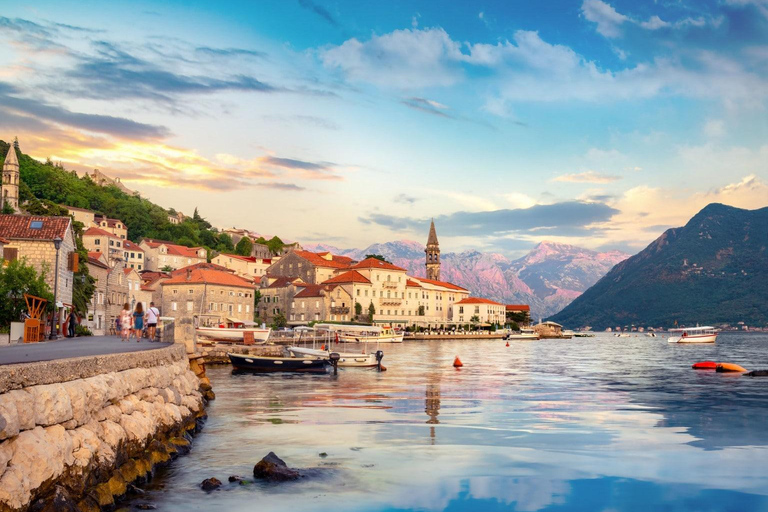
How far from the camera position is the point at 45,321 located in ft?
119

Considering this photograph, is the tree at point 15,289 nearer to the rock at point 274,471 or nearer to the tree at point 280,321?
the rock at point 274,471

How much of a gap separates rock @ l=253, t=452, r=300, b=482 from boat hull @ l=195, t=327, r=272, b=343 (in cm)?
5486

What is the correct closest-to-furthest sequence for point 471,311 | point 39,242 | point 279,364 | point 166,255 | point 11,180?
1. point 279,364
2. point 39,242
3. point 11,180
4. point 166,255
5. point 471,311

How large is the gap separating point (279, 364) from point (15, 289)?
16.6 metres

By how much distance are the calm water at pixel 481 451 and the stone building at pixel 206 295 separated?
83325 millimetres

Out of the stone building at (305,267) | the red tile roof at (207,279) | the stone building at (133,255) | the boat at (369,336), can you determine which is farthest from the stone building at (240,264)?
the boat at (369,336)

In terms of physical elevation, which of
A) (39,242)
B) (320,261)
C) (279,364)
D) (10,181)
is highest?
(10,181)

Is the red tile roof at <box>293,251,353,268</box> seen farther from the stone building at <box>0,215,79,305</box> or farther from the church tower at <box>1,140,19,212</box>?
the stone building at <box>0,215,79,305</box>

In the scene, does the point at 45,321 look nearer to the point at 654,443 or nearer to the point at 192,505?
the point at 192,505

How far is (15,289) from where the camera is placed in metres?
36.9

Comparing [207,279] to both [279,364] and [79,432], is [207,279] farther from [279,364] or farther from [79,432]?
[79,432]

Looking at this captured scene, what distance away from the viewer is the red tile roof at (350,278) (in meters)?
148

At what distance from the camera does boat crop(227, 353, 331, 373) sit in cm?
4684

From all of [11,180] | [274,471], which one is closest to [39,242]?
[274,471]
